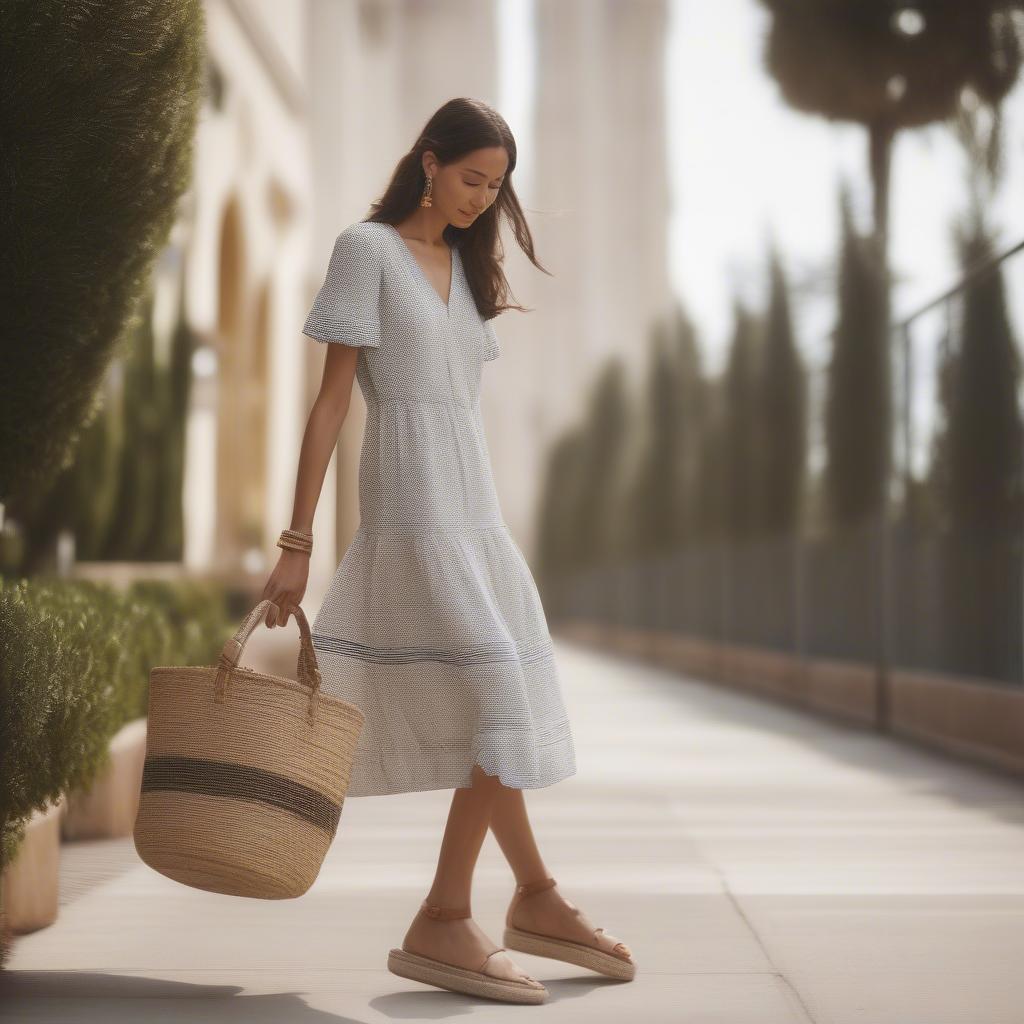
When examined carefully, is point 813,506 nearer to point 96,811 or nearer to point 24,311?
point 96,811

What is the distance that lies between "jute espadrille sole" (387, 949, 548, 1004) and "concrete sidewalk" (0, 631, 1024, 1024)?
0.12 feet

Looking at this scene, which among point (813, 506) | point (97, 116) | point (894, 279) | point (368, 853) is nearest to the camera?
point (97, 116)

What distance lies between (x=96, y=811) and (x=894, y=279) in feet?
33.6

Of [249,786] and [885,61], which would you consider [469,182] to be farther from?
[885,61]

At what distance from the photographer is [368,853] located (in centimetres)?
655

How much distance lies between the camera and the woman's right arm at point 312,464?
3760mm

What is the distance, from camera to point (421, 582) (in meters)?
3.91

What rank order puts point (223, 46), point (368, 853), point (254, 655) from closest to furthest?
point (368, 853)
point (254, 655)
point (223, 46)

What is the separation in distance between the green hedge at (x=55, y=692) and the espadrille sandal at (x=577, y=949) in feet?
4.04

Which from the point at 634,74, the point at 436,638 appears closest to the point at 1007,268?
the point at 436,638

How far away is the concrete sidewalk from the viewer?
3951 millimetres

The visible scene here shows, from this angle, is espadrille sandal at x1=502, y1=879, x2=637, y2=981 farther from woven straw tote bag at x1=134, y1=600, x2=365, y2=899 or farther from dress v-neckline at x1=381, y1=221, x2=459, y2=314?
dress v-neckline at x1=381, y1=221, x2=459, y2=314

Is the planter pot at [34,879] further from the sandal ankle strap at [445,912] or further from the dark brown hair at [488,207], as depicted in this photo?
the dark brown hair at [488,207]

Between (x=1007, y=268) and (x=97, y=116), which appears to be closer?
(x=97, y=116)
